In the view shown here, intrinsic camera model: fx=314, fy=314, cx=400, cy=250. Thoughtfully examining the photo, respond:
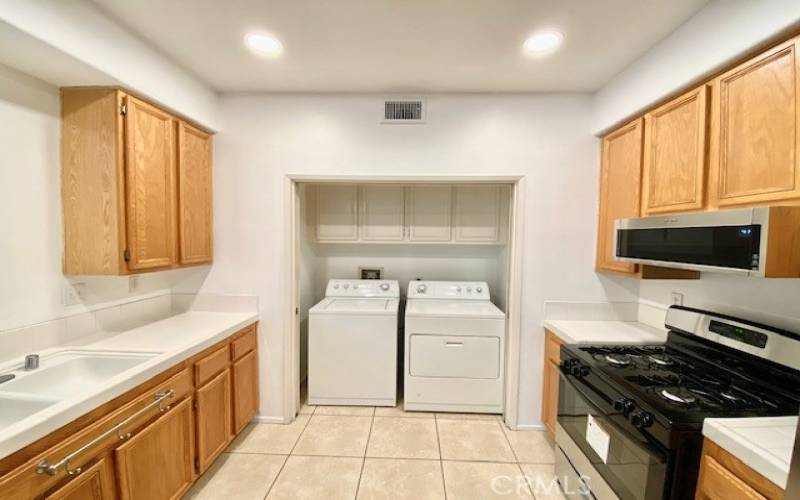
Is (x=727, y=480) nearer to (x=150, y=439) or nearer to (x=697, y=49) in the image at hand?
(x=697, y=49)

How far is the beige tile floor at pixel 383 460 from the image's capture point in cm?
184

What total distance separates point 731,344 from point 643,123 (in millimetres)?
1262

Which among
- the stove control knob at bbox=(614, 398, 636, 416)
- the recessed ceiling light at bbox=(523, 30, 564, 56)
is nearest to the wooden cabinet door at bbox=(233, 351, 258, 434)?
the stove control knob at bbox=(614, 398, 636, 416)

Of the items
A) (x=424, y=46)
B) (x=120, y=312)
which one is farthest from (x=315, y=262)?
(x=424, y=46)

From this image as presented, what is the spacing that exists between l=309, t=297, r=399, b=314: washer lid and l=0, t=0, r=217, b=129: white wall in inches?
69.3

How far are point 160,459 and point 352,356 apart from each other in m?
1.39

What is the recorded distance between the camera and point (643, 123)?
186cm

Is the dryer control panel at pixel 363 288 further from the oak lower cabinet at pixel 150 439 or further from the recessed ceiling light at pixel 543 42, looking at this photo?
the recessed ceiling light at pixel 543 42

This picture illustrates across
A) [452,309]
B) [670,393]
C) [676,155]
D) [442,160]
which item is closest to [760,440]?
[670,393]

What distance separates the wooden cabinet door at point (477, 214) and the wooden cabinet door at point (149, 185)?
234 cm

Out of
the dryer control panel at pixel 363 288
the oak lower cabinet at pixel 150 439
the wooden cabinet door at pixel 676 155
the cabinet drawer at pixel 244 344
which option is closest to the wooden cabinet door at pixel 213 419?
the oak lower cabinet at pixel 150 439

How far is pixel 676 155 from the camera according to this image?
64.3 inches

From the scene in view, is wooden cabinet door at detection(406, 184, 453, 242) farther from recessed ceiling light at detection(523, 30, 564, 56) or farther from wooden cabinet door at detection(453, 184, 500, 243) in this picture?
recessed ceiling light at detection(523, 30, 564, 56)

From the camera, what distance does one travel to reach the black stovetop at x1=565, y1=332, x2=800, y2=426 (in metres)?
1.15
